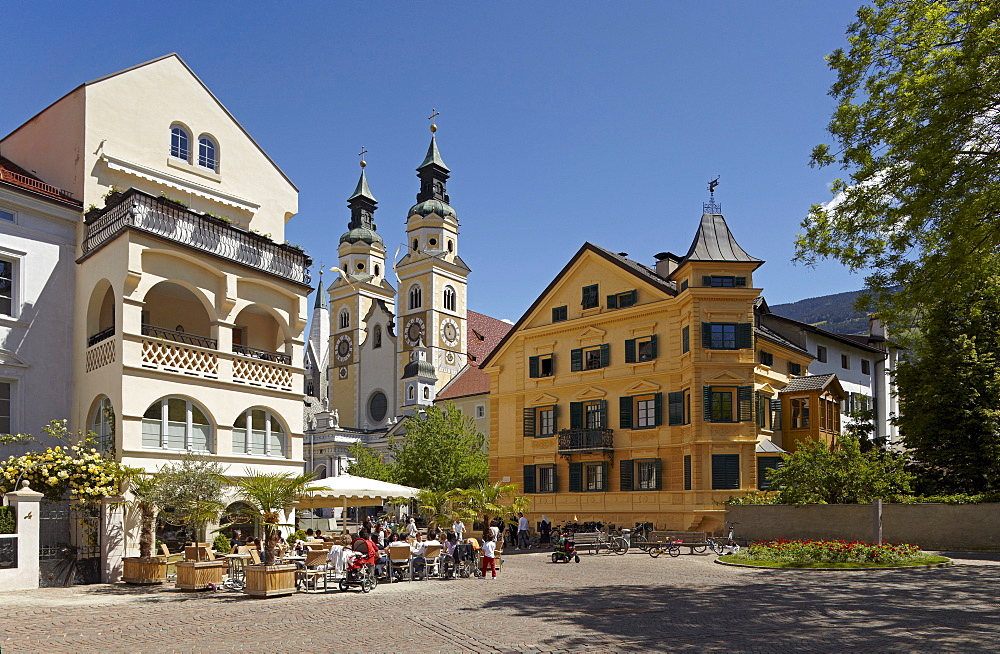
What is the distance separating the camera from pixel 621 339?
4047 cm

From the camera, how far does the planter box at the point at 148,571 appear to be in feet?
66.9

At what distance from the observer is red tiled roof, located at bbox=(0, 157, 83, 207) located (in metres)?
23.6

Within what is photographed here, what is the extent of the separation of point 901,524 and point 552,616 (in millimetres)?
18742

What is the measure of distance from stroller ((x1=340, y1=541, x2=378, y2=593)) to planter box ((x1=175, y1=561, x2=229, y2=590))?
2854mm

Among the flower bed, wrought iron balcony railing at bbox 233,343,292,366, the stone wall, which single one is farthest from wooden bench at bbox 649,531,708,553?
wrought iron balcony railing at bbox 233,343,292,366

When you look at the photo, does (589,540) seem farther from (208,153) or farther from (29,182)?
(29,182)

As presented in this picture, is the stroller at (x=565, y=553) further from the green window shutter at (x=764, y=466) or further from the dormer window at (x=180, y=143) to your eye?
the dormer window at (x=180, y=143)

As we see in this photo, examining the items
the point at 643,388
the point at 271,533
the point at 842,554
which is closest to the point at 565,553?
the point at 842,554

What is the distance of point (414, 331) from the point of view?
87.1 meters

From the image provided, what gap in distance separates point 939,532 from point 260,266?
2253 centimetres

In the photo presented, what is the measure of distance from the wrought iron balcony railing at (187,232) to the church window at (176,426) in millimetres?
4366

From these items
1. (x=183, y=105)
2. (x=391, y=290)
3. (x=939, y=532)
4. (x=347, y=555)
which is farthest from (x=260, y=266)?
(x=391, y=290)

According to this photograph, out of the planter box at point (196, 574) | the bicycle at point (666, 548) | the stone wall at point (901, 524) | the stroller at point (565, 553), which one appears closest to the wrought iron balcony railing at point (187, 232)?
the planter box at point (196, 574)

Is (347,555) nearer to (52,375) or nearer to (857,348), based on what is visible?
(52,375)
